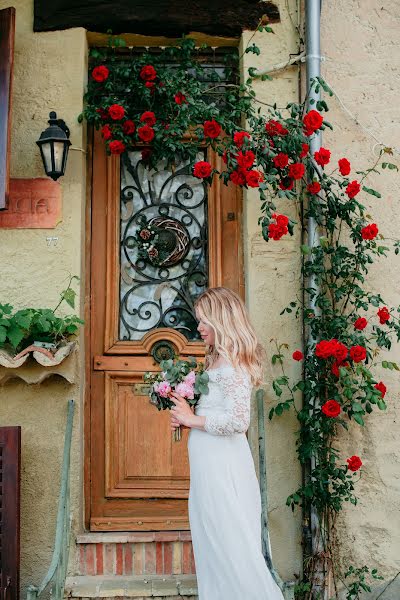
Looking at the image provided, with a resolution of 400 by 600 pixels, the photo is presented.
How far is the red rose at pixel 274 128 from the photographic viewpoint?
4574mm

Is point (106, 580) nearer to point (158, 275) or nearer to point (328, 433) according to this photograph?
point (328, 433)

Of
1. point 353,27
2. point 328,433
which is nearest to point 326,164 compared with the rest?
point 353,27

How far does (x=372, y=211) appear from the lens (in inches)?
192

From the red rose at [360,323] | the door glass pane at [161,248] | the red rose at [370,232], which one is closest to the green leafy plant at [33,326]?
the door glass pane at [161,248]

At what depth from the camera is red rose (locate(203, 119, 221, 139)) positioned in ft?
15.1

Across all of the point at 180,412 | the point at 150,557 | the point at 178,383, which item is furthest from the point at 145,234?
the point at 150,557

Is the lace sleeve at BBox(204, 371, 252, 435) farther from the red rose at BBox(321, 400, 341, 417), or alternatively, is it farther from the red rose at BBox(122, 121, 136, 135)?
the red rose at BBox(122, 121, 136, 135)

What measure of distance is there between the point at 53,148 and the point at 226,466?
2.15 metres

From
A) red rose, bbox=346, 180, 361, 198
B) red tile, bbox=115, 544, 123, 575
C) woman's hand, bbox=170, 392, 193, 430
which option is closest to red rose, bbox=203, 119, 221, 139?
red rose, bbox=346, 180, 361, 198

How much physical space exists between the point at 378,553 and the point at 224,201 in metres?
2.34

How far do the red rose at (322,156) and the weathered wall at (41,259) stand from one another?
1.44m

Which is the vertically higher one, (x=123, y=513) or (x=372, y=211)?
(x=372, y=211)

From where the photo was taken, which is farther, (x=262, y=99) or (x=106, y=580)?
(x=262, y=99)

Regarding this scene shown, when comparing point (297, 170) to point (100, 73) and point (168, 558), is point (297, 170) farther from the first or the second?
point (168, 558)
